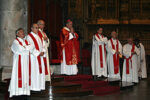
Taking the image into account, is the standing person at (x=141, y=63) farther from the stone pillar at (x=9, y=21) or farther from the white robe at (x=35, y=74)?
the white robe at (x=35, y=74)

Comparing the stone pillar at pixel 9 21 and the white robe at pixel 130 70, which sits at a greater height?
the stone pillar at pixel 9 21

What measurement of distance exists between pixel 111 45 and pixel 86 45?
3692 mm

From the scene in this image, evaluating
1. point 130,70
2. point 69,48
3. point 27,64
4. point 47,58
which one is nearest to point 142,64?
point 130,70

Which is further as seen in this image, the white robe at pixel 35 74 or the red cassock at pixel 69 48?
the red cassock at pixel 69 48

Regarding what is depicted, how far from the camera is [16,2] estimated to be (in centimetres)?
973

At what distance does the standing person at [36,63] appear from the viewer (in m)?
8.11

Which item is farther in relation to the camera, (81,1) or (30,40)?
(81,1)

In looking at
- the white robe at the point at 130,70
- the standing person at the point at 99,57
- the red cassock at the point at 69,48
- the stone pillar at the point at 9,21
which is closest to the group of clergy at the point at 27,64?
the stone pillar at the point at 9,21

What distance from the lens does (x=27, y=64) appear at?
7754 millimetres

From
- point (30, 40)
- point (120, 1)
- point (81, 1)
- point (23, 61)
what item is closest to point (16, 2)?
point (30, 40)

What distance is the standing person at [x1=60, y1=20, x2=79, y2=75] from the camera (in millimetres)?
10508

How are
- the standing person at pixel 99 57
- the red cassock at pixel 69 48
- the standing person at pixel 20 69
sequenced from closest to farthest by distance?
the standing person at pixel 20 69 < the red cassock at pixel 69 48 < the standing person at pixel 99 57

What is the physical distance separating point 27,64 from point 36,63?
1.51 ft

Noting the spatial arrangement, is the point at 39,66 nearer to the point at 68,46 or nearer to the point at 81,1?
the point at 68,46
